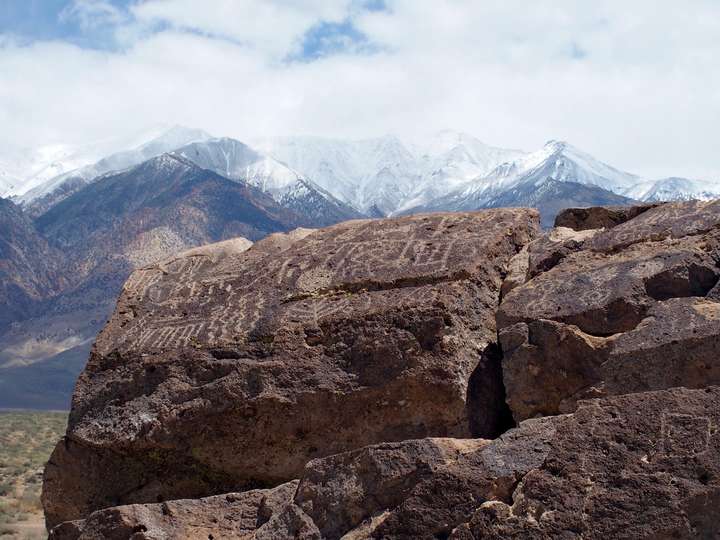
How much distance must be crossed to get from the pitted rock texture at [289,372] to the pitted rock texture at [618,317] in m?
0.53

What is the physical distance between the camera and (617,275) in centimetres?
776

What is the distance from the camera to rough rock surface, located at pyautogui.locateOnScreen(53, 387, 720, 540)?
15.7 ft

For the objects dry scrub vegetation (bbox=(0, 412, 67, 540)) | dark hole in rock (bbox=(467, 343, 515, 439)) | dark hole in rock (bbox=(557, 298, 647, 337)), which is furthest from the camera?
dry scrub vegetation (bbox=(0, 412, 67, 540))

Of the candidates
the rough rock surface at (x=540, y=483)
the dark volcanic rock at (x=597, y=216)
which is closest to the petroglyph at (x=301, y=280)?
the dark volcanic rock at (x=597, y=216)

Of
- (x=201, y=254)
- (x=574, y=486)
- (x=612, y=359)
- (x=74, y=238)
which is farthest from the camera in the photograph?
(x=74, y=238)

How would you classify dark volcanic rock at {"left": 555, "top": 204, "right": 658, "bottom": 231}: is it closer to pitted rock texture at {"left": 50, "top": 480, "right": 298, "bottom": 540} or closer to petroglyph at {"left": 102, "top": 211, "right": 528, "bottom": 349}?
petroglyph at {"left": 102, "top": 211, "right": 528, "bottom": 349}

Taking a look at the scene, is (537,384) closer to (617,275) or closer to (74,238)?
(617,275)

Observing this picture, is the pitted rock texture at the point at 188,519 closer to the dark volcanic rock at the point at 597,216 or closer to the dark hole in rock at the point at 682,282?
the dark hole in rock at the point at 682,282

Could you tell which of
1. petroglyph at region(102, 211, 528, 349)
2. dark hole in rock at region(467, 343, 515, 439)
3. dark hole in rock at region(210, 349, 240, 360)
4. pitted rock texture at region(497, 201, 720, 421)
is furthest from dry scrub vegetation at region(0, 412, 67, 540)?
pitted rock texture at region(497, 201, 720, 421)

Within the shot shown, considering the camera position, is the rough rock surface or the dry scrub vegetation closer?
the rough rock surface

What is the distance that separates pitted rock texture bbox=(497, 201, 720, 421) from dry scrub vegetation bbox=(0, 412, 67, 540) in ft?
35.3

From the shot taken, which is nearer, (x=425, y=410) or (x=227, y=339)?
(x=425, y=410)

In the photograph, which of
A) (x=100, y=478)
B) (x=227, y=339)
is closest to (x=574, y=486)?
(x=227, y=339)

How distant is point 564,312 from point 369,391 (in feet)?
5.67
